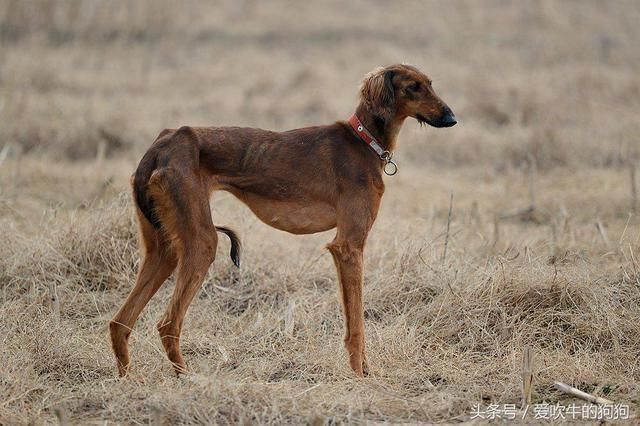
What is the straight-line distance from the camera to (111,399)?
4953 millimetres

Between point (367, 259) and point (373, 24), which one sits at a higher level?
point (373, 24)

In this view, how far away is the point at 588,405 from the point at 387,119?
2118 millimetres

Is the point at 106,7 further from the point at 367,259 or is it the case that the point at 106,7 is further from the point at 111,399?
the point at 111,399

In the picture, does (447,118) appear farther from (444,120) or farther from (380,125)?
(380,125)

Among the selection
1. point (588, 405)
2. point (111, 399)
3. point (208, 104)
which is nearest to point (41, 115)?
point (208, 104)

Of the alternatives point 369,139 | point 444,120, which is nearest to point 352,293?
point 369,139

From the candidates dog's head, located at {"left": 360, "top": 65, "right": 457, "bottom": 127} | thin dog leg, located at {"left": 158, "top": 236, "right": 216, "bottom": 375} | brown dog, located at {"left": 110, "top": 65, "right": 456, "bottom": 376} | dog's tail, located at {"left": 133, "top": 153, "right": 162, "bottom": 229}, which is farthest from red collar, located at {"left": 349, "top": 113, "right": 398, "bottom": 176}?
dog's tail, located at {"left": 133, "top": 153, "right": 162, "bottom": 229}

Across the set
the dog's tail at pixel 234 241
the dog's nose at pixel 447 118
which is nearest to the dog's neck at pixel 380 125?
the dog's nose at pixel 447 118

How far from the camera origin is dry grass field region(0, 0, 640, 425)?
520 centimetres

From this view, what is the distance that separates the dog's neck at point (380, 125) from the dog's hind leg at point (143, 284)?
1.50 m

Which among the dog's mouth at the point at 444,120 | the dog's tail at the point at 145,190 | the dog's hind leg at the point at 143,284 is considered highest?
the dog's mouth at the point at 444,120

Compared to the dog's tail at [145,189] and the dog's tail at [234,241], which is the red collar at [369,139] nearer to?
the dog's tail at [234,241]

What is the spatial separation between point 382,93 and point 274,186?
3.03ft

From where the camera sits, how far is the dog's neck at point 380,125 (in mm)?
5727
